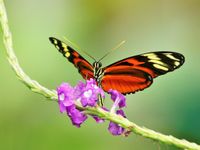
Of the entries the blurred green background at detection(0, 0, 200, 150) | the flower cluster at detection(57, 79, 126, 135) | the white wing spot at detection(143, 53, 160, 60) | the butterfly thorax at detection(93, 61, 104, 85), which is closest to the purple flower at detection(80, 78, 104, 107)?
the flower cluster at detection(57, 79, 126, 135)

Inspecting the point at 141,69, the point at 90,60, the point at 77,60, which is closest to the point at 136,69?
the point at 141,69

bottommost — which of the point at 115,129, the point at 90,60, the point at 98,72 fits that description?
the point at 115,129

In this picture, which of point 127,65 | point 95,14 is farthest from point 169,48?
point 127,65

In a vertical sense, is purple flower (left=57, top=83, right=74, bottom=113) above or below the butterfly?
below

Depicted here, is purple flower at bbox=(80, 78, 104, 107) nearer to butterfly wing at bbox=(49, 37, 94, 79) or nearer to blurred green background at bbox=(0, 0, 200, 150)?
butterfly wing at bbox=(49, 37, 94, 79)

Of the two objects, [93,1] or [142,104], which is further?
[93,1]

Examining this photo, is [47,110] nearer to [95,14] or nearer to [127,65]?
[95,14]

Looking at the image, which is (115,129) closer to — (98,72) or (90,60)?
(98,72)

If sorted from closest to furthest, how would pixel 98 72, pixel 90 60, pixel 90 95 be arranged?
pixel 90 95
pixel 98 72
pixel 90 60
